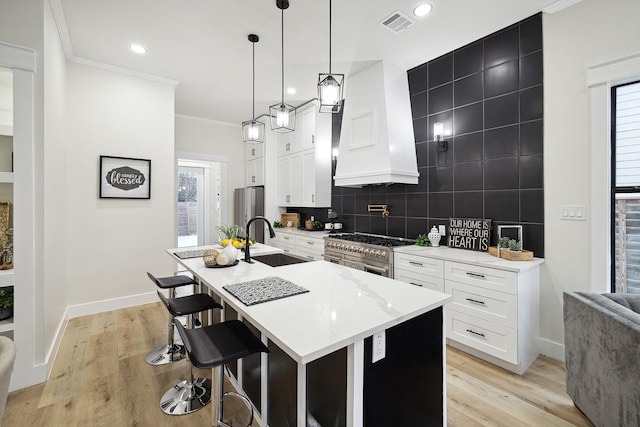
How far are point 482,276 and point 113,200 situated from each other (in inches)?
162

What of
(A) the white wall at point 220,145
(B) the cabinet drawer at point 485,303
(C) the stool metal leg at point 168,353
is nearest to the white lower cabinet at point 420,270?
(B) the cabinet drawer at point 485,303

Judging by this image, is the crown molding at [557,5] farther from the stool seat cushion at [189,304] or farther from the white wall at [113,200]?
the white wall at [113,200]

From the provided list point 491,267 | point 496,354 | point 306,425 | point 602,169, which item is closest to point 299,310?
point 306,425

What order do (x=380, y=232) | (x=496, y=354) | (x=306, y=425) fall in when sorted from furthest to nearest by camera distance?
(x=380, y=232), (x=496, y=354), (x=306, y=425)

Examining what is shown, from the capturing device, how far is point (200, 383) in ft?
7.13

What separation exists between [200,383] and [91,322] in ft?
6.63

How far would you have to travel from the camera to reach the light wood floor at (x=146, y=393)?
184 cm

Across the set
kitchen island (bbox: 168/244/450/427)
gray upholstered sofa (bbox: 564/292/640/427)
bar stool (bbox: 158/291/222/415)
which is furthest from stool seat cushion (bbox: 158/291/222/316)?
gray upholstered sofa (bbox: 564/292/640/427)

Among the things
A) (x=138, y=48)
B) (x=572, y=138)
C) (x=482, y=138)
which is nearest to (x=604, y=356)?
(x=572, y=138)

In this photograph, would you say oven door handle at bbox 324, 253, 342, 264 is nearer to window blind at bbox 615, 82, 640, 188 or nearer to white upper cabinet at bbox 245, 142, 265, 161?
white upper cabinet at bbox 245, 142, 265, 161

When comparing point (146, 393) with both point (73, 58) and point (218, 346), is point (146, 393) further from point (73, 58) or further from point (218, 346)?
point (73, 58)

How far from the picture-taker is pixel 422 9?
2484 mm

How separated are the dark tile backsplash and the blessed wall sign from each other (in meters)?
0.08

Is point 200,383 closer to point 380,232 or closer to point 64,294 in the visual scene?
point 64,294
